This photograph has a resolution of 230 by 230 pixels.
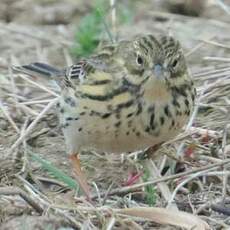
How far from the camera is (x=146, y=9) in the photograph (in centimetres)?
877

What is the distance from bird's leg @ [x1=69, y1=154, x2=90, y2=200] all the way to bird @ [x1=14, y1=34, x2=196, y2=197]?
1cm

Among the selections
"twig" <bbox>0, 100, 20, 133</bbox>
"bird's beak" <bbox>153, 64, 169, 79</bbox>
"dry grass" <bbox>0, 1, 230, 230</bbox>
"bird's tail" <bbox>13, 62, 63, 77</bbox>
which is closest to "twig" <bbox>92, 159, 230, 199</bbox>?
"dry grass" <bbox>0, 1, 230, 230</bbox>

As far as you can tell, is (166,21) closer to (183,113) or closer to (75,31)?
(75,31)

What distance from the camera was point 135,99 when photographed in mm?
5305

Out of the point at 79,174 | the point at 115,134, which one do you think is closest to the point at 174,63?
the point at 115,134

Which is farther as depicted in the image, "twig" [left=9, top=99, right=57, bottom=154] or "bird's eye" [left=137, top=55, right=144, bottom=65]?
"twig" [left=9, top=99, right=57, bottom=154]

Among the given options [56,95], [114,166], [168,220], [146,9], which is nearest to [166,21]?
[146,9]

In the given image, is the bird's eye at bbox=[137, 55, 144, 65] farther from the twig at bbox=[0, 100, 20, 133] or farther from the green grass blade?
the twig at bbox=[0, 100, 20, 133]

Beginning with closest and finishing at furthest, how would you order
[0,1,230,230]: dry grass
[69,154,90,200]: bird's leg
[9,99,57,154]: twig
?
[0,1,230,230]: dry grass, [69,154,90,200]: bird's leg, [9,99,57,154]: twig

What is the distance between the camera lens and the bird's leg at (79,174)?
5.57 m

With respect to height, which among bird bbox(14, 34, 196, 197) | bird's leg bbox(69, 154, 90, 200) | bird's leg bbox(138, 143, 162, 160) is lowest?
bird's leg bbox(69, 154, 90, 200)

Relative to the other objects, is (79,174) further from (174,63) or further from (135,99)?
(174,63)

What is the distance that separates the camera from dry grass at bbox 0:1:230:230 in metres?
5.09

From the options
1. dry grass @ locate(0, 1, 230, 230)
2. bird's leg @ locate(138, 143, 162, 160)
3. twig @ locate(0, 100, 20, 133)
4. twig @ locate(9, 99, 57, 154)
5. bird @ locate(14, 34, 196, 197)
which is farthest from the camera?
twig @ locate(0, 100, 20, 133)
